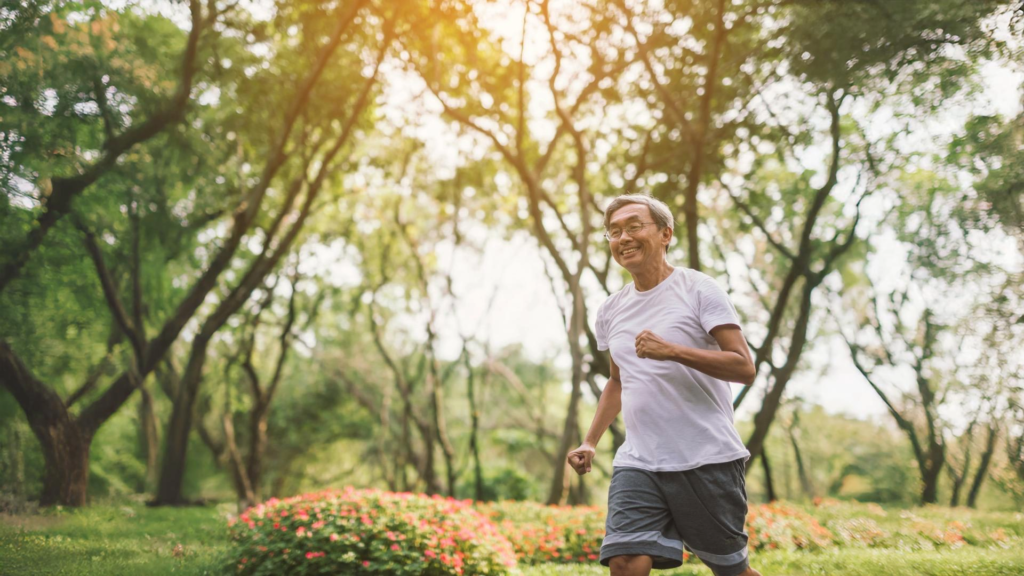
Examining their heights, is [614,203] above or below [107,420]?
above

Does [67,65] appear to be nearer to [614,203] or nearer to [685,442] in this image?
[614,203]

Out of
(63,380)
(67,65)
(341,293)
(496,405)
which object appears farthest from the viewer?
(496,405)

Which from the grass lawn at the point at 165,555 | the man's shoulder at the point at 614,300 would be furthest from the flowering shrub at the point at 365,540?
the man's shoulder at the point at 614,300

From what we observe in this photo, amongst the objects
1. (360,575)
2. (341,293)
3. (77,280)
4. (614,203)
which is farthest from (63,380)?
(341,293)

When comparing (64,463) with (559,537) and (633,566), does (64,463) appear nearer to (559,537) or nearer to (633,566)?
(559,537)

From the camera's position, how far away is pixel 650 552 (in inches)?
100

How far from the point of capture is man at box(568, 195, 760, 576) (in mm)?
2545

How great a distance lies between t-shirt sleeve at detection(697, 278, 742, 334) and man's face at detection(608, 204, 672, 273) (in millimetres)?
267

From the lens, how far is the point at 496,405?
23.8 meters

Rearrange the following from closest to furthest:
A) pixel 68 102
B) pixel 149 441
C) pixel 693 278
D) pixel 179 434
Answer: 1. pixel 693 278
2. pixel 68 102
3. pixel 179 434
4. pixel 149 441

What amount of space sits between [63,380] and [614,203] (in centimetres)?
626

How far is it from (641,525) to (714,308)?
87 cm

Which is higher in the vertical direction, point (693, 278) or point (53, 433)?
point (693, 278)

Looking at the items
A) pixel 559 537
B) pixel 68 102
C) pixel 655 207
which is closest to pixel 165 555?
pixel 559 537
